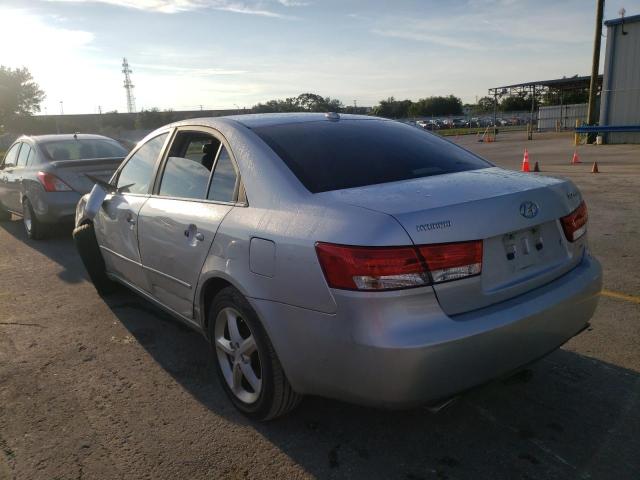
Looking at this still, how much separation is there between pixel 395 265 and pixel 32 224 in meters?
7.54

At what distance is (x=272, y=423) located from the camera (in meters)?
2.97

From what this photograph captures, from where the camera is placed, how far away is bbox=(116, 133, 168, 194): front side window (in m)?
4.05

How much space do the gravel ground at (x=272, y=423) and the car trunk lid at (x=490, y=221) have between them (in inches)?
19.9

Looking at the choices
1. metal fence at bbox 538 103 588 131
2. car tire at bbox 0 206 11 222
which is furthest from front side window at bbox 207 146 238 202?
metal fence at bbox 538 103 588 131

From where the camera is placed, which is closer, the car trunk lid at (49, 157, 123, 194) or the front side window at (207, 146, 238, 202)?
the front side window at (207, 146, 238, 202)

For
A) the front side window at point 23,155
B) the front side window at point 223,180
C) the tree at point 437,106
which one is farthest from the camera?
the tree at point 437,106

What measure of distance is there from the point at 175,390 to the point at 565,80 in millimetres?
46166

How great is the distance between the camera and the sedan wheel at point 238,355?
2.92m

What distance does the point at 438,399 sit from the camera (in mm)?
2299

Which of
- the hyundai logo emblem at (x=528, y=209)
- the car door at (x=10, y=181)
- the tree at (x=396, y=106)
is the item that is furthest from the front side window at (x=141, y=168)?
the tree at (x=396, y=106)

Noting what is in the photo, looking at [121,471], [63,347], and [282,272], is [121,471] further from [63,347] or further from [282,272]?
[63,347]

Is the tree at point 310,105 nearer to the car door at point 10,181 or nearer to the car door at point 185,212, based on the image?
the car door at point 185,212

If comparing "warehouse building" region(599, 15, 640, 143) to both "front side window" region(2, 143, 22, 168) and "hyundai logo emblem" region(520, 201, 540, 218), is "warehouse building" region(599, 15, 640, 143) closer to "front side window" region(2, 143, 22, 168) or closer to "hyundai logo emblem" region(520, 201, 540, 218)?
"front side window" region(2, 143, 22, 168)

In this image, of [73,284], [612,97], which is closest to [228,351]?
[73,284]
